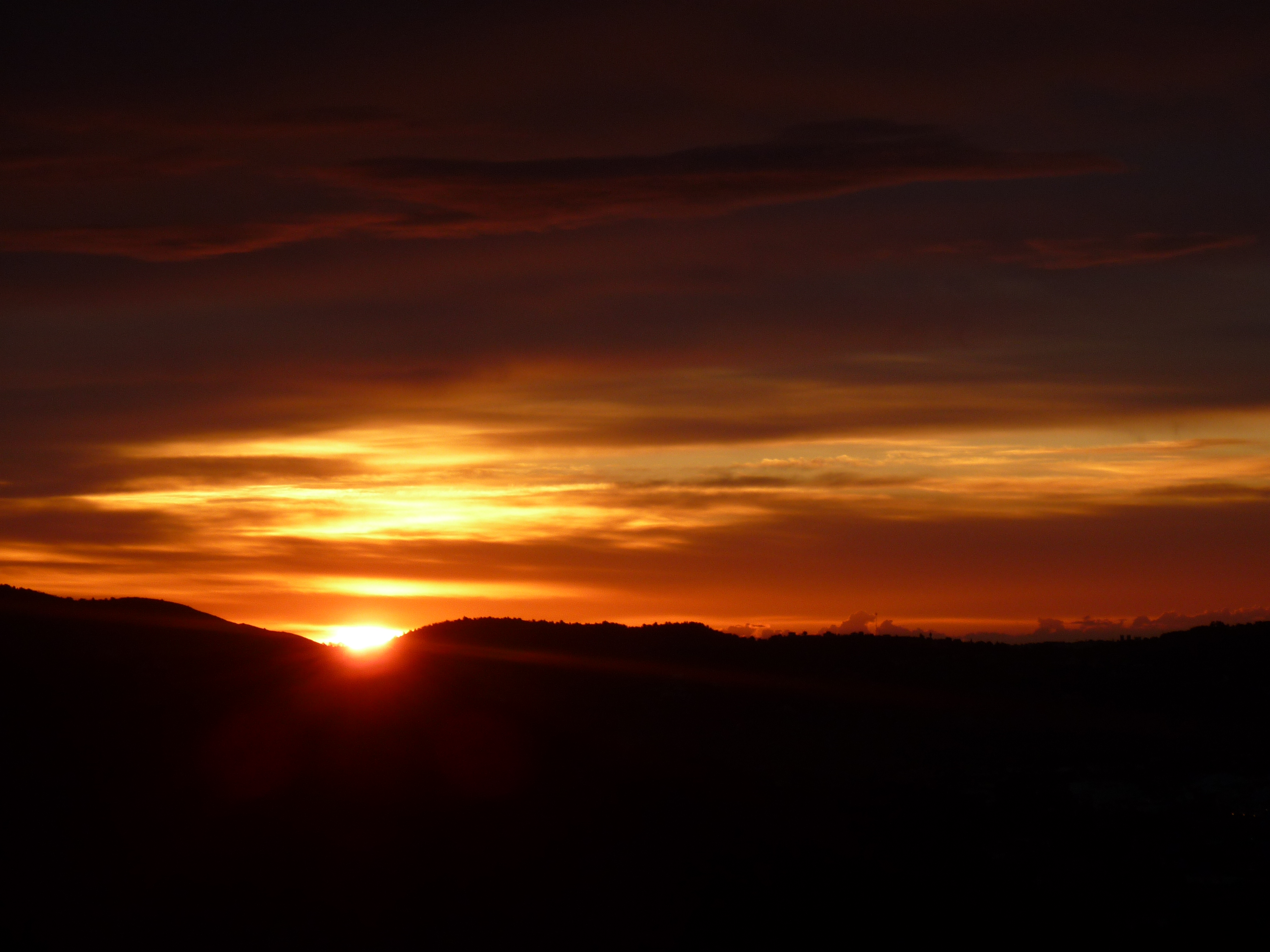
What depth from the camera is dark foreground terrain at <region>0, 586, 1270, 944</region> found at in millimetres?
18984

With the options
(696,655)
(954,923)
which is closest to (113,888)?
(954,923)

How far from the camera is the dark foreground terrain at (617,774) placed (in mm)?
18984

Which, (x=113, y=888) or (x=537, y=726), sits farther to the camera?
(x=537, y=726)

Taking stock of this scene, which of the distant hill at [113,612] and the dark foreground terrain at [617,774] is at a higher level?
the distant hill at [113,612]

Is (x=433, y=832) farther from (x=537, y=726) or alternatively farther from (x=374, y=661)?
(x=374, y=661)

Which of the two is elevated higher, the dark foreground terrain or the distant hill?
the distant hill

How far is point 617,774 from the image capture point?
2395 cm

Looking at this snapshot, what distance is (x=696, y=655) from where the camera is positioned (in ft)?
123

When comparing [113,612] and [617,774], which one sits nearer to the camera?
[617,774]

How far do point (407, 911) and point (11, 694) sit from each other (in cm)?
1403

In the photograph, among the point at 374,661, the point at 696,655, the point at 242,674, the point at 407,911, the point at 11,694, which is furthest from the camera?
the point at 696,655

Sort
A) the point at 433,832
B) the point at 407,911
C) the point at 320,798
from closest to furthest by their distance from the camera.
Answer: the point at 407,911, the point at 433,832, the point at 320,798

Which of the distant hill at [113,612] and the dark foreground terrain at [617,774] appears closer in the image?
the dark foreground terrain at [617,774]

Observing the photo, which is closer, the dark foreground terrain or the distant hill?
the dark foreground terrain
